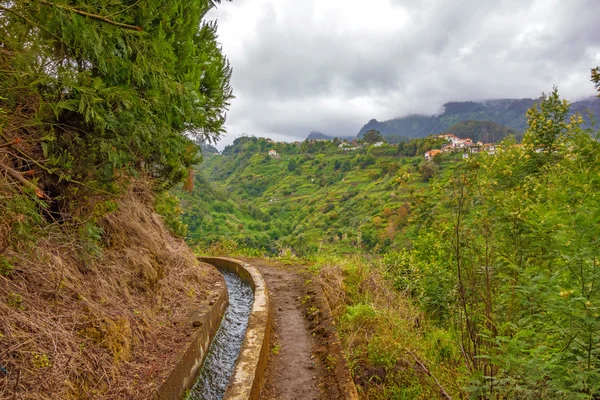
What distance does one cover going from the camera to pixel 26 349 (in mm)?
2510

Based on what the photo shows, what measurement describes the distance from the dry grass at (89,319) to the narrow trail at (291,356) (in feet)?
4.34

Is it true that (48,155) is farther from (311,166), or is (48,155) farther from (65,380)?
(311,166)

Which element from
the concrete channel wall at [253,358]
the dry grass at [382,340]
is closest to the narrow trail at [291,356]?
the concrete channel wall at [253,358]

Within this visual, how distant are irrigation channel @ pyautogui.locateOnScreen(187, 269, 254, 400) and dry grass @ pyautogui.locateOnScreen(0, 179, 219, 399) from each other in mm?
627

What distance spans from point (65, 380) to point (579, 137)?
26.7ft

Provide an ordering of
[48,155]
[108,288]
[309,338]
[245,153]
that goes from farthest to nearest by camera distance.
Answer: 1. [245,153]
2. [309,338]
3. [108,288]
4. [48,155]

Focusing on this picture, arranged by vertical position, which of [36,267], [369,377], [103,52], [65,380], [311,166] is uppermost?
[311,166]

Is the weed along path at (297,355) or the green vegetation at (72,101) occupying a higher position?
the green vegetation at (72,101)

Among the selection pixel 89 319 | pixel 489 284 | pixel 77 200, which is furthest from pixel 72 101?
pixel 489 284

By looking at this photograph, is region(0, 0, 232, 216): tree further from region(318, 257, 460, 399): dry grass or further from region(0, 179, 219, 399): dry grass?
region(318, 257, 460, 399): dry grass

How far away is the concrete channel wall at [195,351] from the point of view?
11.0 feet

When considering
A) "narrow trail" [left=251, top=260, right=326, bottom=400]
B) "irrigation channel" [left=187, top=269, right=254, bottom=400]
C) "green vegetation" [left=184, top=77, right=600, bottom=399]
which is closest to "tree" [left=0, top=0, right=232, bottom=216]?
"irrigation channel" [left=187, top=269, right=254, bottom=400]

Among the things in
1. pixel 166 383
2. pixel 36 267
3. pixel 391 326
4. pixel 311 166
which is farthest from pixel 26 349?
pixel 311 166

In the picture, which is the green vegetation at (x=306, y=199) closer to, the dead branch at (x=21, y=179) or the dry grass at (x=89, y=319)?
the dead branch at (x=21, y=179)
